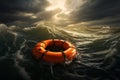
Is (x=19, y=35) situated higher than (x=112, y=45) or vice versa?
(x=19, y=35)

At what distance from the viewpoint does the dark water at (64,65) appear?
9000mm

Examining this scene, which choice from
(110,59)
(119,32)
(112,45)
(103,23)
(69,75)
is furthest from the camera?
(103,23)

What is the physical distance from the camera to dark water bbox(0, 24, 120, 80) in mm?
9000

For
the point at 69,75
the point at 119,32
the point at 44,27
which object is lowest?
the point at 69,75

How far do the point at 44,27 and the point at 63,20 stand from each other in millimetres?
1580

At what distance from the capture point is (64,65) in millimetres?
9641

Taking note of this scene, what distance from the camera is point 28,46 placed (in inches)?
491

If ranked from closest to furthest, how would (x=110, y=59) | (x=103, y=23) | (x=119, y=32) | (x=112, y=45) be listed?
(x=110, y=59), (x=112, y=45), (x=119, y=32), (x=103, y=23)

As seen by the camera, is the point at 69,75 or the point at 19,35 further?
the point at 19,35

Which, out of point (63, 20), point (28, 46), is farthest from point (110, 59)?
point (63, 20)

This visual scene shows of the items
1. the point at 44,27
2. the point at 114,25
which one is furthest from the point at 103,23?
the point at 44,27

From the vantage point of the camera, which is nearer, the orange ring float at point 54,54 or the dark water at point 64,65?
the dark water at point 64,65

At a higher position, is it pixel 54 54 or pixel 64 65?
pixel 54 54

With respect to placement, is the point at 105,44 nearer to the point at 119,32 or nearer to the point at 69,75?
the point at 119,32
